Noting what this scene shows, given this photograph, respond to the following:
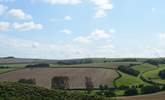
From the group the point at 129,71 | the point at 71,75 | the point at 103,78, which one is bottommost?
the point at 103,78

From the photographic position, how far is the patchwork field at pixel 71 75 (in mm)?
131500

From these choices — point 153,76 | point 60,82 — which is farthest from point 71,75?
point 153,76

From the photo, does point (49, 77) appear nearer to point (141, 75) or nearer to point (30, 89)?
point (141, 75)

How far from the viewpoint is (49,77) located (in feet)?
467

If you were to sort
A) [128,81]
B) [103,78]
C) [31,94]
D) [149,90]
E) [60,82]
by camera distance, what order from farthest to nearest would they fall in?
[103,78]
[128,81]
[60,82]
[149,90]
[31,94]

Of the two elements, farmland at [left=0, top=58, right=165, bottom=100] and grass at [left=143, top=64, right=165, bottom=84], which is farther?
grass at [left=143, top=64, right=165, bottom=84]

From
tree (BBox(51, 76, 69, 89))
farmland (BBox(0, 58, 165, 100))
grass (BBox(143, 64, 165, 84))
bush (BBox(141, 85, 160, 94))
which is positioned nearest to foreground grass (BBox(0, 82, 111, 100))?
farmland (BBox(0, 58, 165, 100))

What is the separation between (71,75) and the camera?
14525 cm

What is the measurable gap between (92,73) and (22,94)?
9086 cm

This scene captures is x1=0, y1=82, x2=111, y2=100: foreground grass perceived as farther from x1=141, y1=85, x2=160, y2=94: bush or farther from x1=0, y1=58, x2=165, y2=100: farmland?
x1=141, y1=85, x2=160, y2=94: bush

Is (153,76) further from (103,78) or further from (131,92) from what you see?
(131,92)

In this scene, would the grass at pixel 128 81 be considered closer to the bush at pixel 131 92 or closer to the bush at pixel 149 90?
the bush at pixel 149 90

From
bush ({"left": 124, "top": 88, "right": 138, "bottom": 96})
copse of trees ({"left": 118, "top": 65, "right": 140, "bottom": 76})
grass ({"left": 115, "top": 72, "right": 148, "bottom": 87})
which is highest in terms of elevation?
copse of trees ({"left": 118, "top": 65, "right": 140, "bottom": 76})

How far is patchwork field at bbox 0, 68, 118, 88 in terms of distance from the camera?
431 ft
